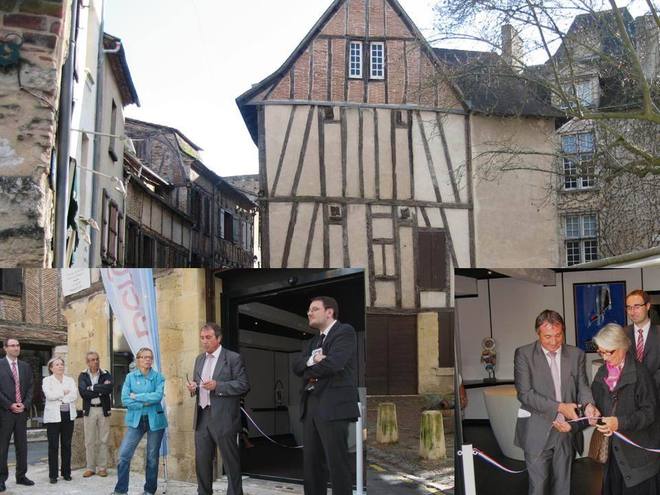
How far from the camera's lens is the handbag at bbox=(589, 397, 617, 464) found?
148 inches

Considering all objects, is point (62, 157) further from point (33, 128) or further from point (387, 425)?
point (387, 425)

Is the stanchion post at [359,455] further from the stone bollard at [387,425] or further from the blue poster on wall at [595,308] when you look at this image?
the blue poster on wall at [595,308]

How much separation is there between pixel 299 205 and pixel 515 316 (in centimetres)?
1112

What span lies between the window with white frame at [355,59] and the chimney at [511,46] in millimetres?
3433

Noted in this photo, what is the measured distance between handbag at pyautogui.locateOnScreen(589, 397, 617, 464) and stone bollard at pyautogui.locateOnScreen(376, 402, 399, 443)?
2.86 ft

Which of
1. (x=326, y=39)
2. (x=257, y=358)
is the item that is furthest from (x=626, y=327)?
(x=326, y=39)

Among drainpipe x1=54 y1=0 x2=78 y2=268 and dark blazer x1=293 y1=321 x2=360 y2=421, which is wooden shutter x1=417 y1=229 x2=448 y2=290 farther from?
dark blazer x1=293 y1=321 x2=360 y2=421

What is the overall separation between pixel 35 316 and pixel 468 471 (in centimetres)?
204

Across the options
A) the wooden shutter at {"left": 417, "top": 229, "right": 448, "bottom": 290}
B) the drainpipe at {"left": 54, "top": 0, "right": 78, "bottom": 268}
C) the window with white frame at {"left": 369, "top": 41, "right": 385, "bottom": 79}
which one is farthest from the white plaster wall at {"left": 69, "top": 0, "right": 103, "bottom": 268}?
the wooden shutter at {"left": 417, "top": 229, "right": 448, "bottom": 290}

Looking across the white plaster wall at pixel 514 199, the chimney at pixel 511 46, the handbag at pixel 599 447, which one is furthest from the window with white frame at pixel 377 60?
the handbag at pixel 599 447

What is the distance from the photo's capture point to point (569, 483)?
3.76 m

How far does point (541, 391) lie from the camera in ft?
12.6

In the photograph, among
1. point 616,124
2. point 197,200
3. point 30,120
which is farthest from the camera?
point 197,200

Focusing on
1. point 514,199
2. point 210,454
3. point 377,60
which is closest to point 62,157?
point 210,454
